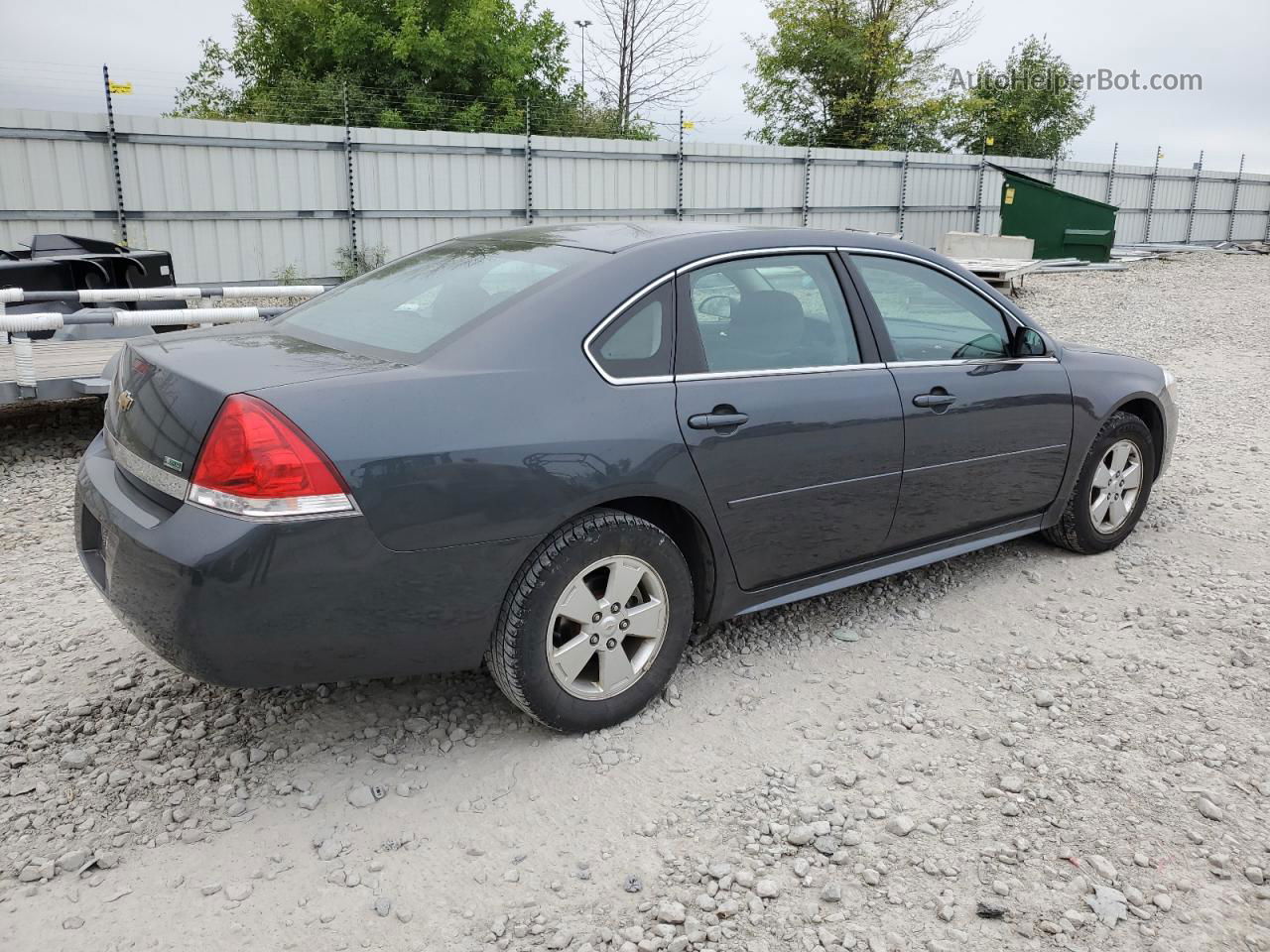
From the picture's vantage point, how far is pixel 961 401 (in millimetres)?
3834

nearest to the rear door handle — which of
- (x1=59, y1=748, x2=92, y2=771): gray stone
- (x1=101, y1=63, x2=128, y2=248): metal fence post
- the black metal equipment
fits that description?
(x1=59, y1=748, x2=92, y2=771): gray stone

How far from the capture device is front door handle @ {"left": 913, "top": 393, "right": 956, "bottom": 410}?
369 centimetres

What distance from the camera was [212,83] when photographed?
34000 mm

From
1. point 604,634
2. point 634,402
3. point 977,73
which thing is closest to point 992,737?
point 604,634

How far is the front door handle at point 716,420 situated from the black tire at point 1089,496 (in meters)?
2.07

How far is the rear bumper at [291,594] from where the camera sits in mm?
2459

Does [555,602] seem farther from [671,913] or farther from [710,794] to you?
[671,913]

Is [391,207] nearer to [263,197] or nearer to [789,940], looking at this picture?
[263,197]

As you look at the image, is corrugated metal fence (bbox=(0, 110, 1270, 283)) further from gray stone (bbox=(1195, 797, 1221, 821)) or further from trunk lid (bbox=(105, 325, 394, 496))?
gray stone (bbox=(1195, 797, 1221, 821))

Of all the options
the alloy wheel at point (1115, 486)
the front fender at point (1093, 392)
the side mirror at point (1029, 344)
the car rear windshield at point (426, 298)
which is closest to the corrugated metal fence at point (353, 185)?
the car rear windshield at point (426, 298)

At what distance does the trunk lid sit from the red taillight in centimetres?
8

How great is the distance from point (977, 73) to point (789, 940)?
37265 mm

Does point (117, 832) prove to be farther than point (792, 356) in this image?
No

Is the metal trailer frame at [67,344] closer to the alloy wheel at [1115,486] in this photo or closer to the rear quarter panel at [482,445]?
the rear quarter panel at [482,445]
